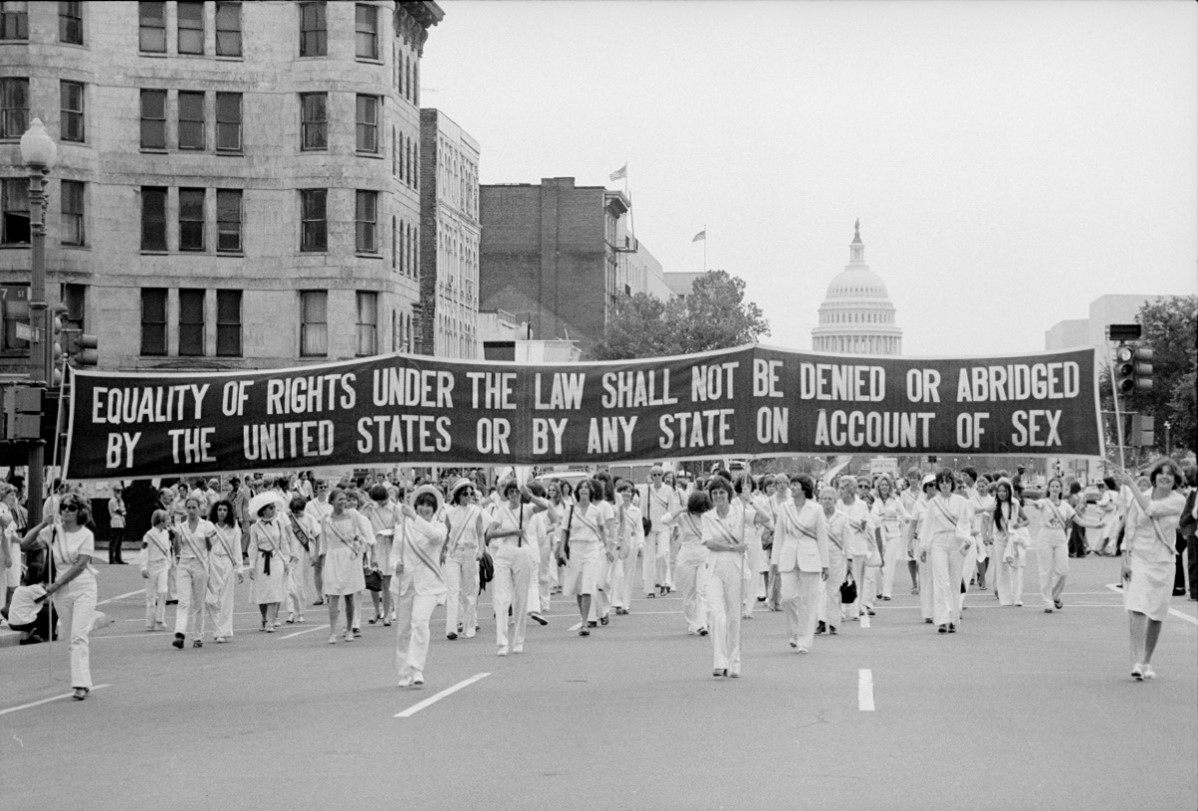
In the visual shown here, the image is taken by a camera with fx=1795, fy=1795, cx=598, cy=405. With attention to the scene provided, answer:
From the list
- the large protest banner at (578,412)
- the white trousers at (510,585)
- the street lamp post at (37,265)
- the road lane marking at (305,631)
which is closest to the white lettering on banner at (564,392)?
the large protest banner at (578,412)

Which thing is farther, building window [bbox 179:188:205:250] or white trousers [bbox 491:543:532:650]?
building window [bbox 179:188:205:250]

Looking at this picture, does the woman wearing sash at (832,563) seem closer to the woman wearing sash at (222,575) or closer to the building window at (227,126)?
the woman wearing sash at (222,575)

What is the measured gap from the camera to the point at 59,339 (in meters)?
22.0

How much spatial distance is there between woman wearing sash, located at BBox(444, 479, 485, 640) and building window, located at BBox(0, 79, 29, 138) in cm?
3344

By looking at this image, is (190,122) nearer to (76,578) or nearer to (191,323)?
(191,323)

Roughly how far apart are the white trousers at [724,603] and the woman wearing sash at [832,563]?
15.8 ft

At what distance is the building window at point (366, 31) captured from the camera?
56.3 metres

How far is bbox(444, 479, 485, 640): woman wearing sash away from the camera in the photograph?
21.8 metres

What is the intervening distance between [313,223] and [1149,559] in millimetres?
42722

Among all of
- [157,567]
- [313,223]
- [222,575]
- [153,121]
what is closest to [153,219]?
[153,121]

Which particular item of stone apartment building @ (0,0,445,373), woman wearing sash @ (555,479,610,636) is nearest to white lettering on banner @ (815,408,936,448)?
woman wearing sash @ (555,479,610,636)

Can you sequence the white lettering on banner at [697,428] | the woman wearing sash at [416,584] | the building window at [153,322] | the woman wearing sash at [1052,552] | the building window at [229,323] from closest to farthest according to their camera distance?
1. the white lettering on banner at [697,428]
2. the woman wearing sash at [416,584]
3. the woman wearing sash at [1052,552]
4. the building window at [153,322]
5. the building window at [229,323]

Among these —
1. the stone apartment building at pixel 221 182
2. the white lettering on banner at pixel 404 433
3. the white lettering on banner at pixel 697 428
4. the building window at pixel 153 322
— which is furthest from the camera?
the building window at pixel 153 322

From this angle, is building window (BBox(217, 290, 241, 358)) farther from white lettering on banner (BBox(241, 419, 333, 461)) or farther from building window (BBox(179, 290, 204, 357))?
white lettering on banner (BBox(241, 419, 333, 461))
